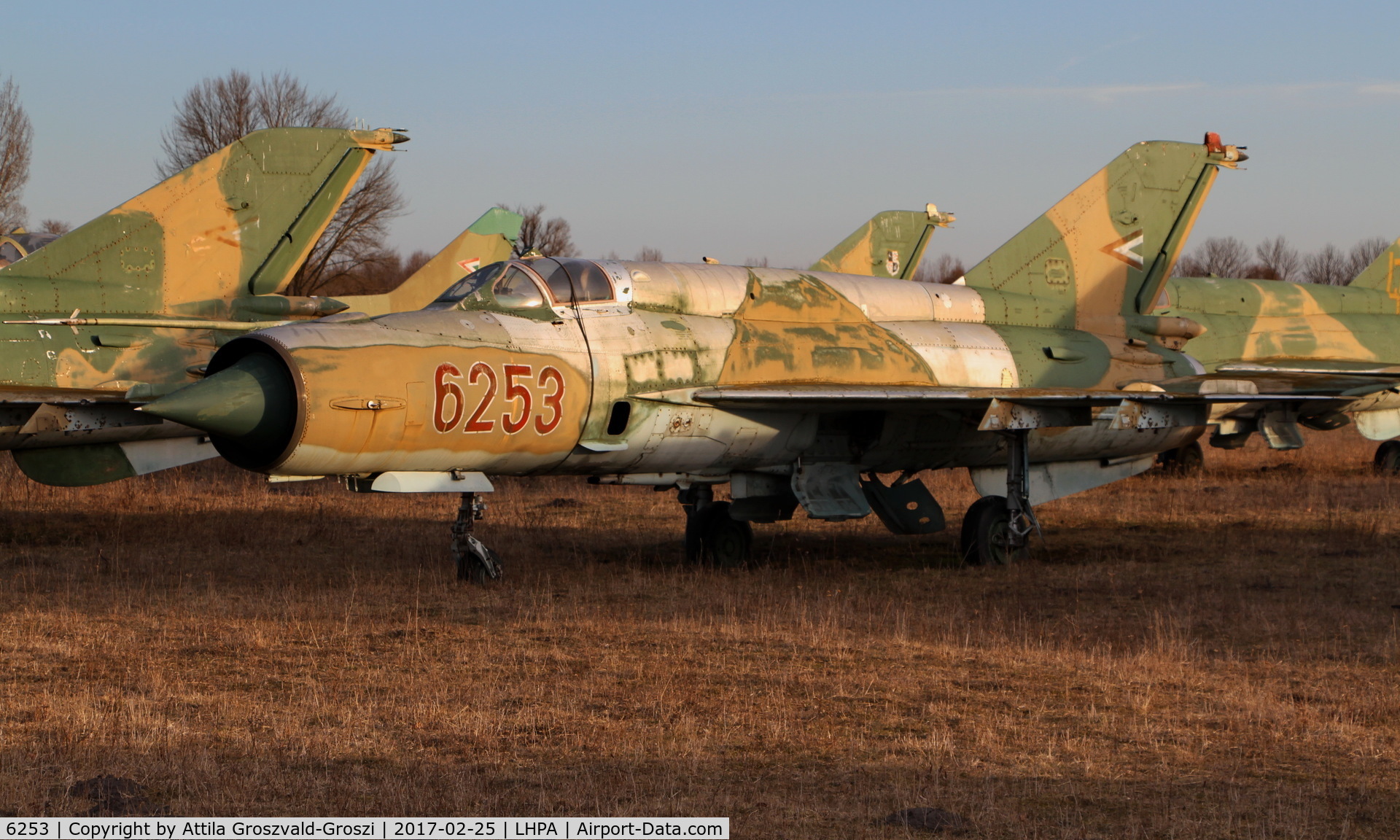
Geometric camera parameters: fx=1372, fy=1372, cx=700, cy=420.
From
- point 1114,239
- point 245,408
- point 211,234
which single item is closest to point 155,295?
point 211,234

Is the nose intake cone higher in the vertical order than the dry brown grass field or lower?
higher

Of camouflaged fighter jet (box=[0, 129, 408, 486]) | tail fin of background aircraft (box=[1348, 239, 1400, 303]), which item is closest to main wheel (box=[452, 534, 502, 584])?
camouflaged fighter jet (box=[0, 129, 408, 486])

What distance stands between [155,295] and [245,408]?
292 inches

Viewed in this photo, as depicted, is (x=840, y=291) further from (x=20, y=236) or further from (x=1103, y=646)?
(x=20, y=236)

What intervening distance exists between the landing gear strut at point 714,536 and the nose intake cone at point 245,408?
5288 mm

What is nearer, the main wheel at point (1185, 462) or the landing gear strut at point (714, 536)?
the landing gear strut at point (714, 536)

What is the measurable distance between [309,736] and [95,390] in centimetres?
969

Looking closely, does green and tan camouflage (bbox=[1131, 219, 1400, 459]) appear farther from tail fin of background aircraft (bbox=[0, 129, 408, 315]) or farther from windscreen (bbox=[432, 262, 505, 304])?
tail fin of background aircraft (bbox=[0, 129, 408, 315])

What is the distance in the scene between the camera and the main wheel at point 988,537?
1449 centimetres

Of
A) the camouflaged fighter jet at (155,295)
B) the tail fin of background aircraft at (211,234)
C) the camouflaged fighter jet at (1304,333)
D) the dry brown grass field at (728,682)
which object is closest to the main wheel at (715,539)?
the dry brown grass field at (728,682)

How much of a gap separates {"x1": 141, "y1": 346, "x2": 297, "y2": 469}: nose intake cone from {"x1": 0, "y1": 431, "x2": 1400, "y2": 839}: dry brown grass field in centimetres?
136

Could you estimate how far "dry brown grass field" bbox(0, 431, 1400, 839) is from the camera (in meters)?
6.12

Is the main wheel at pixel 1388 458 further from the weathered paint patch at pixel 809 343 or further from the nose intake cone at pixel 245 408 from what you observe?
the nose intake cone at pixel 245 408

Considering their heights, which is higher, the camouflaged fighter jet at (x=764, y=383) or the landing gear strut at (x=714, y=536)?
the camouflaged fighter jet at (x=764, y=383)
